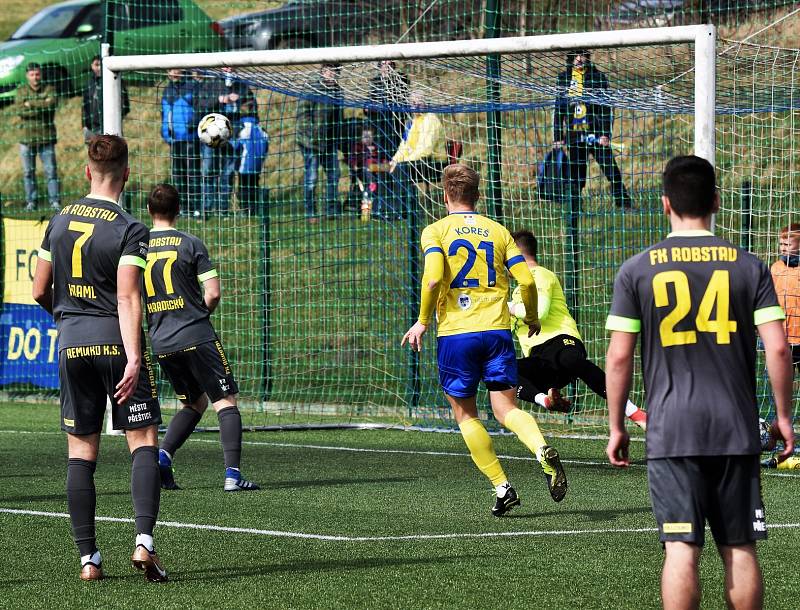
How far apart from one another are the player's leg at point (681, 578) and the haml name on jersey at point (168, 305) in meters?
5.55

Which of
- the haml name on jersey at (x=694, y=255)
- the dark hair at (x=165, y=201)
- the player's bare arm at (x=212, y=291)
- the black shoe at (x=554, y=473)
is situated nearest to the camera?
the haml name on jersey at (x=694, y=255)

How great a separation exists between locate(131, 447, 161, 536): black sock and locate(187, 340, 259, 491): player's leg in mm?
→ 3044

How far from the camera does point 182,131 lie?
15367mm

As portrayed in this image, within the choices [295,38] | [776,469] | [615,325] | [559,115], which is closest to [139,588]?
[615,325]

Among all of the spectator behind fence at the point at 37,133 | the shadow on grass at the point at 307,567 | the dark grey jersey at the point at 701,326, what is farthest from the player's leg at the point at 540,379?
the spectator behind fence at the point at 37,133

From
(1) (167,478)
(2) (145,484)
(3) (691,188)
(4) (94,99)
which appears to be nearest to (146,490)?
(2) (145,484)

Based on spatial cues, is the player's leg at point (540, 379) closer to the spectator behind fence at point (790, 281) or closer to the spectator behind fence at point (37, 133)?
the spectator behind fence at point (790, 281)

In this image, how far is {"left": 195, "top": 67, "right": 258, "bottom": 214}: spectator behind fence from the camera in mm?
15141

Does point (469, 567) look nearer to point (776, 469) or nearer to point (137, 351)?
point (137, 351)

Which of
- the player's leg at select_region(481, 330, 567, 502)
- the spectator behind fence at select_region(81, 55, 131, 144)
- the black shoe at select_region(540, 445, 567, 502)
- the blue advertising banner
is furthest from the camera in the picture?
the spectator behind fence at select_region(81, 55, 131, 144)

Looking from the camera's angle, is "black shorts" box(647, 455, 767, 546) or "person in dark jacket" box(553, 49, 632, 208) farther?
"person in dark jacket" box(553, 49, 632, 208)

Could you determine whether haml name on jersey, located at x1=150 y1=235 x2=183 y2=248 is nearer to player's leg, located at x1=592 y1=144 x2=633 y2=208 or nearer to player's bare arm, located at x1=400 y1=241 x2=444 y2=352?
player's bare arm, located at x1=400 y1=241 x2=444 y2=352

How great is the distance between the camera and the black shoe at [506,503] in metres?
8.20

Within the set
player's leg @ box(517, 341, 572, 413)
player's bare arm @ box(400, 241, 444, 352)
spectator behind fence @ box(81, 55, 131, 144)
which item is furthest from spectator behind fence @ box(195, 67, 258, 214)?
player's bare arm @ box(400, 241, 444, 352)
